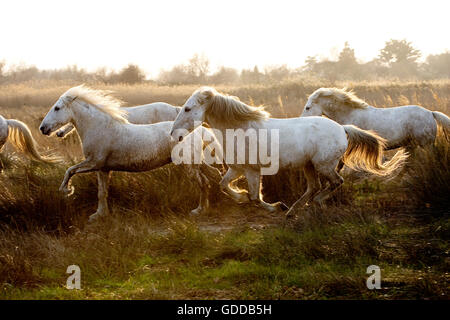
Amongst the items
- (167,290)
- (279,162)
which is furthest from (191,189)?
(167,290)

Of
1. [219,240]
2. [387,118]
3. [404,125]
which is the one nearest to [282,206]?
[219,240]

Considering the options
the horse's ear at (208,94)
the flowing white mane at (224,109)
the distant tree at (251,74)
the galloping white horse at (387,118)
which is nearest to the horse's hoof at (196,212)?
the flowing white mane at (224,109)

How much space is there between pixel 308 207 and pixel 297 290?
7.16 feet

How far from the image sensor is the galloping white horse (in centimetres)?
778

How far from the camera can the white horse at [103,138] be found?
628 centimetres

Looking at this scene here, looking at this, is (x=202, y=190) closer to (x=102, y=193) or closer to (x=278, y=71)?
(x=102, y=193)

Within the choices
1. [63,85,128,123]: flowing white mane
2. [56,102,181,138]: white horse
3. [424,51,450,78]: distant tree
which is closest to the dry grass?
[63,85,128,123]: flowing white mane

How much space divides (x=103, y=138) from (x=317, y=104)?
352 cm

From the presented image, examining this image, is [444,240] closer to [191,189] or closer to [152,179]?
[191,189]

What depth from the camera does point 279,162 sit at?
19.6 ft

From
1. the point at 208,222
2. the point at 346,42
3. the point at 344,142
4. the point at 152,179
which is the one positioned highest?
the point at 346,42

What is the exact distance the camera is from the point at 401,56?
48906mm

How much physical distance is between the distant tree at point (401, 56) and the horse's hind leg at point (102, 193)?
45.2 m
